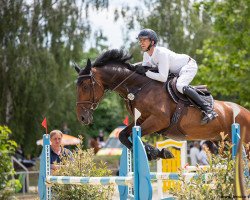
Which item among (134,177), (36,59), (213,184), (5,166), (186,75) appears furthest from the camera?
(36,59)

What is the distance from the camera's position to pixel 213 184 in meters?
5.19

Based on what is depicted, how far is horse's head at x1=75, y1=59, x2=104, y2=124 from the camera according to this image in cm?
694

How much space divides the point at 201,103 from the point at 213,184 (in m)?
1.92

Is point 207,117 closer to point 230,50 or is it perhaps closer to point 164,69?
point 164,69

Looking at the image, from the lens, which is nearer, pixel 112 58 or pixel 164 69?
pixel 164 69

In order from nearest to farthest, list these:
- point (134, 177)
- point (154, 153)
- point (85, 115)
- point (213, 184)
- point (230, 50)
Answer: point (213, 184), point (134, 177), point (154, 153), point (85, 115), point (230, 50)

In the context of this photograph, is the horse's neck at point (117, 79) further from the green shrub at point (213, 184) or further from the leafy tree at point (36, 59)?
the leafy tree at point (36, 59)

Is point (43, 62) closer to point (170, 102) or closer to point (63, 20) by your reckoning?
point (63, 20)

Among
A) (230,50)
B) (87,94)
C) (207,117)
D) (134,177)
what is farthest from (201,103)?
(230,50)

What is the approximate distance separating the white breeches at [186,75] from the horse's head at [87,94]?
0.86m

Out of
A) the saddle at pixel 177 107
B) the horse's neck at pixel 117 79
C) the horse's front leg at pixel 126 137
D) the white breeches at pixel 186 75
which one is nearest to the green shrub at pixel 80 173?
the horse's front leg at pixel 126 137

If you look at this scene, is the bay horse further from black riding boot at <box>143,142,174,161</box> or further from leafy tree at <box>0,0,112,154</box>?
leafy tree at <box>0,0,112,154</box>

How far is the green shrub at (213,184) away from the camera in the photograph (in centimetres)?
509

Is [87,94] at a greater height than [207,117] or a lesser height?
greater
